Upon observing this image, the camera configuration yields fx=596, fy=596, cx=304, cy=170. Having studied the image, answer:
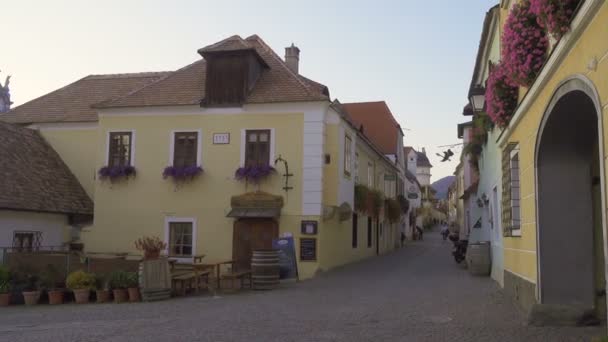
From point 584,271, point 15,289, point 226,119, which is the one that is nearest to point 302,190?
point 226,119

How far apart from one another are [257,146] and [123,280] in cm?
634

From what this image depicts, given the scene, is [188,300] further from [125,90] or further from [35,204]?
[125,90]

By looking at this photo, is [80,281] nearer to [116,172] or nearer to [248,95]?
[116,172]

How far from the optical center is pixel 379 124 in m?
37.2

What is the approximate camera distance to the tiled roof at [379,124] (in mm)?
36406

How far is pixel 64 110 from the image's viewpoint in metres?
24.0

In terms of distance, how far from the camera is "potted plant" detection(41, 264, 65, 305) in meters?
14.5

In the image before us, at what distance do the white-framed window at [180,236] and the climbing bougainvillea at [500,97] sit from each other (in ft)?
36.3

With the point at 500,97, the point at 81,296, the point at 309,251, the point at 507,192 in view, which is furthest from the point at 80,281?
the point at 500,97

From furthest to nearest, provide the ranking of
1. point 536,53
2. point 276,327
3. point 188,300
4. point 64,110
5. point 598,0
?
point 64,110
point 188,300
point 276,327
point 536,53
point 598,0

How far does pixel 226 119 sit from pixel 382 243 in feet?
48.7

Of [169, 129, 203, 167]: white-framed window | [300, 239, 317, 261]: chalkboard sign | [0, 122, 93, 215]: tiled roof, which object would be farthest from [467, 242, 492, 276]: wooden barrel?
[0, 122, 93, 215]: tiled roof

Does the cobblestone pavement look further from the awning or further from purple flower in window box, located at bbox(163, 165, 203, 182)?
purple flower in window box, located at bbox(163, 165, 203, 182)

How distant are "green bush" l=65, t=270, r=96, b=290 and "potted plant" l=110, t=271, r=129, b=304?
21.3 inches
